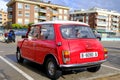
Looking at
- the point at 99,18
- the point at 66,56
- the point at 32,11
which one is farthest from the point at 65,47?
the point at 99,18

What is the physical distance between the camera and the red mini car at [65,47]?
275 inches

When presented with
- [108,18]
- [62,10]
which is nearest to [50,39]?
[62,10]

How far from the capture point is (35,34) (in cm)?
883

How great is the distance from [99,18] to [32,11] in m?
36.0

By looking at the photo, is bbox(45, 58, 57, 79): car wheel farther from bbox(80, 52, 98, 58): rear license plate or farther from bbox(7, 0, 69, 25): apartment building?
bbox(7, 0, 69, 25): apartment building

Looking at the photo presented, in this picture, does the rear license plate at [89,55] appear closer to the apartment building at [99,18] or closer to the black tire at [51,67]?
the black tire at [51,67]

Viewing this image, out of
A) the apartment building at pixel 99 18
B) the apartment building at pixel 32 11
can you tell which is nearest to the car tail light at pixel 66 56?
the apartment building at pixel 32 11

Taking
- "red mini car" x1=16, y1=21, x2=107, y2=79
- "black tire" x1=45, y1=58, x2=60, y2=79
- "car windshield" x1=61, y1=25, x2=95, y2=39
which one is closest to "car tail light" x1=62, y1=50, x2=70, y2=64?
"red mini car" x1=16, y1=21, x2=107, y2=79

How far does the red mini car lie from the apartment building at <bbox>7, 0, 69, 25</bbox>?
70.5m

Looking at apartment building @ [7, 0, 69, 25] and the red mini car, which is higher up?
apartment building @ [7, 0, 69, 25]

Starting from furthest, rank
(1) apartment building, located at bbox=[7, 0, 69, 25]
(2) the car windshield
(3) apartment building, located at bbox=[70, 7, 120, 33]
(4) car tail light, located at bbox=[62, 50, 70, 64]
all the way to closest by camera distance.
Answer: (3) apartment building, located at bbox=[70, 7, 120, 33] < (1) apartment building, located at bbox=[7, 0, 69, 25] < (2) the car windshield < (4) car tail light, located at bbox=[62, 50, 70, 64]

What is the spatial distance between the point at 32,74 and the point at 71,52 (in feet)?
6.36

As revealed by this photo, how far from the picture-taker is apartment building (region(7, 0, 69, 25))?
78.2 metres

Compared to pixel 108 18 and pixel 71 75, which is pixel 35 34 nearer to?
pixel 71 75
